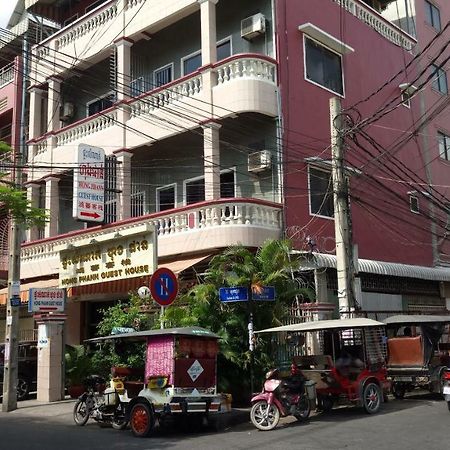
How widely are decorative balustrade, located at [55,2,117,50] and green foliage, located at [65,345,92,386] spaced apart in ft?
35.1

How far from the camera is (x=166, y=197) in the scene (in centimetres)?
1970

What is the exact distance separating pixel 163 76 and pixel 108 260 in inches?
266

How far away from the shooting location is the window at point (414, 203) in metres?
21.8

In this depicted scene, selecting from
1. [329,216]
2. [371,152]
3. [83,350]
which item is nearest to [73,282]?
[83,350]

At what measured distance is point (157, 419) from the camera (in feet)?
35.4

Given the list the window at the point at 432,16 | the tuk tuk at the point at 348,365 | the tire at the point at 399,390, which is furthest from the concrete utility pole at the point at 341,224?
the window at the point at 432,16

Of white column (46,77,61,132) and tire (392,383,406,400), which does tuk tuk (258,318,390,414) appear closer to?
tire (392,383,406,400)

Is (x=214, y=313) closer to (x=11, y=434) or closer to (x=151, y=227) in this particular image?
(x=151, y=227)

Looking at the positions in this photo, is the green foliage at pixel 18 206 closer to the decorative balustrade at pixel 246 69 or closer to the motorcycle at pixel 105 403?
A: the motorcycle at pixel 105 403

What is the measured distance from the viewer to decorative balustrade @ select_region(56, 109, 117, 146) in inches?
759

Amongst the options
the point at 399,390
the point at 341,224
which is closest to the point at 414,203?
the point at 341,224

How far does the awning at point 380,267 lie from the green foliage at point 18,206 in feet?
20.8

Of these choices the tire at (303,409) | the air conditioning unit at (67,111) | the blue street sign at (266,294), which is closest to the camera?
the tire at (303,409)

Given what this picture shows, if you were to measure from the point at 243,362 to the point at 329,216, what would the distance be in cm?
640
